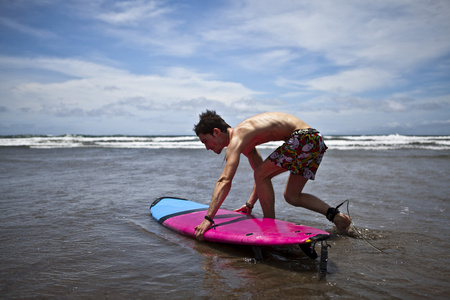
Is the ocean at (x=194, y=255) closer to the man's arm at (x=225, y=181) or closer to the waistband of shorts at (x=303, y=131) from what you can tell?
the man's arm at (x=225, y=181)

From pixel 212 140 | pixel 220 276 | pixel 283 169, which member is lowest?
pixel 220 276

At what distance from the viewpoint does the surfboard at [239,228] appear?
2.91 meters

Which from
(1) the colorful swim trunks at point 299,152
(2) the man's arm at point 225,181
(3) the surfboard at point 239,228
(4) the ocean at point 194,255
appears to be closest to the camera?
(4) the ocean at point 194,255

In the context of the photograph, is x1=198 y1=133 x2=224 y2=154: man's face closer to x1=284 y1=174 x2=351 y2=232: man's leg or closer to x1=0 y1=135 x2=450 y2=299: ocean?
x1=284 y1=174 x2=351 y2=232: man's leg

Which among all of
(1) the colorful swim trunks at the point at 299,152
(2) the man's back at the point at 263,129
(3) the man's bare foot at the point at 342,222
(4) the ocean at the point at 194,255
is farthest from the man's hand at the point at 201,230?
(3) the man's bare foot at the point at 342,222

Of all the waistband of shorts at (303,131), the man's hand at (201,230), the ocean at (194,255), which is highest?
the waistband of shorts at (303,131)

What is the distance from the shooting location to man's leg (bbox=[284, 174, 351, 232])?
370 centimetres

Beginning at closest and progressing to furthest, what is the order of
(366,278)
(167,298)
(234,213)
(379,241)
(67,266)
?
(167,298)
(366,278)
(67,266)
(379,241)
(234,213)

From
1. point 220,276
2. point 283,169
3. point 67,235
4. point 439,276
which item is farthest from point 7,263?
point 439,276

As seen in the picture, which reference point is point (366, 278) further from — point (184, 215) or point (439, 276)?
point (184, 215)

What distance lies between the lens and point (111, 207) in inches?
198

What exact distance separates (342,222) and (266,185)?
0.99 metres

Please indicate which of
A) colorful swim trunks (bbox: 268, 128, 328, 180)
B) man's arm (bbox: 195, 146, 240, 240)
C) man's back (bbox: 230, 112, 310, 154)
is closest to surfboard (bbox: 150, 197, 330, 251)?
man's arm (bbox: 195, 146, 240, 240)

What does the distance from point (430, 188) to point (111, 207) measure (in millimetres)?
6306
